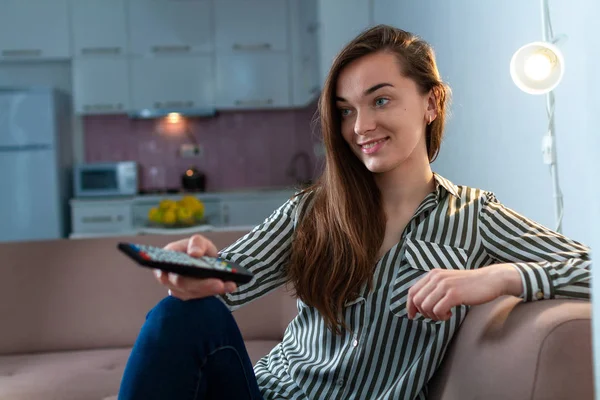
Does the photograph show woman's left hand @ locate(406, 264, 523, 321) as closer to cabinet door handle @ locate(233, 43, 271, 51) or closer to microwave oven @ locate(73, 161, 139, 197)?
microwave oven @ locate(73, 161, 139, 197)

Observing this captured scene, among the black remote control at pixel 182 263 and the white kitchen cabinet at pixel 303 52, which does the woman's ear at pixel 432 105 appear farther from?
the white kitchen cabinet at pixel 303 52

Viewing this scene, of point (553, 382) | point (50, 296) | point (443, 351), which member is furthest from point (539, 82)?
point (50, 296)

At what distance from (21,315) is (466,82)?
1900 mm

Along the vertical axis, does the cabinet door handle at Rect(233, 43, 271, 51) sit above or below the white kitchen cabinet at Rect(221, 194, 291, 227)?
above

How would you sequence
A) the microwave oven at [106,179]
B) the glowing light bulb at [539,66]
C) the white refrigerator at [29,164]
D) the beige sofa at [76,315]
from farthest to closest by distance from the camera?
the microwave oven at [106,179], the white refrigerator at [29,164], the beige sofa at [76,315], the glowing light bulb at [539,66]

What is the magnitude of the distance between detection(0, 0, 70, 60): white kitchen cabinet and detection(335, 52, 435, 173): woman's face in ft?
15.6

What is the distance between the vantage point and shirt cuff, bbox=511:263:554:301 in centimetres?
115

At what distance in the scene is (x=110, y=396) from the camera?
185cm

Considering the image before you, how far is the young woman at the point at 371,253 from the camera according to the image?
3.90ft

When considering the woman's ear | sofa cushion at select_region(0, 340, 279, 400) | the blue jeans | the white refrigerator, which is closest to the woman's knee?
the blue jeans

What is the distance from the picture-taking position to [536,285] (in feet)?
3.78

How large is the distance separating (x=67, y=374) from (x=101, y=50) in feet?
13.7

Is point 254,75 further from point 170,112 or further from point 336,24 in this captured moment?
point 336,24

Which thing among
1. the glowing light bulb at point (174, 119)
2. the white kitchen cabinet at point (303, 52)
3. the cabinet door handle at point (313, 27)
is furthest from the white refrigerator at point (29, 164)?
the cabinet door handle at point (313, 27)
